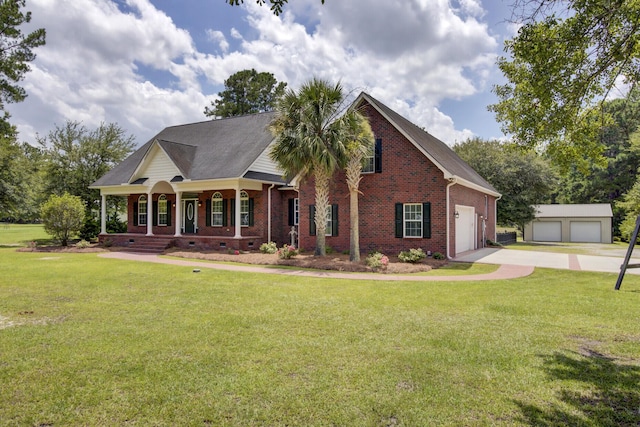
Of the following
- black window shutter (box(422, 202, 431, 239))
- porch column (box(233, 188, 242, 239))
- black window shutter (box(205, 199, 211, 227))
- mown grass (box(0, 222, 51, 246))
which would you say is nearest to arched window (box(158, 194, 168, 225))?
black window shutter (box(205, 199, 211, 227))

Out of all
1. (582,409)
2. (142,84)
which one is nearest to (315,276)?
(582,409)

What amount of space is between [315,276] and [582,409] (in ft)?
29.1

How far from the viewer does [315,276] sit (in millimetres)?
12133

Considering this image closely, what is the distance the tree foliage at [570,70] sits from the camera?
17.1 ft

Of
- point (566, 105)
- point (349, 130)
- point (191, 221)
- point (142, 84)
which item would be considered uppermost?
point (142, 84)

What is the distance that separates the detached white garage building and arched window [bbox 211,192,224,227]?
88.9 ft

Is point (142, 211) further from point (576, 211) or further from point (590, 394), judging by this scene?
point (576, 211)

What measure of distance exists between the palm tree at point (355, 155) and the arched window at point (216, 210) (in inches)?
348

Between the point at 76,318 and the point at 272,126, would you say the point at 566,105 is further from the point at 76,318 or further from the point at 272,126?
the point at 272,126

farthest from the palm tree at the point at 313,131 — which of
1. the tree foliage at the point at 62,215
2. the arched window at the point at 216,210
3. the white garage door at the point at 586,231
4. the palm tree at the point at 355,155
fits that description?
the white garage door at the point at 586,231

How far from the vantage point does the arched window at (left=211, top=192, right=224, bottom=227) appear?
21516 mm

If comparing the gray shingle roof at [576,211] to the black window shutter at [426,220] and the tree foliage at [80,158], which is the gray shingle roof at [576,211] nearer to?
the black window shutter at [426,220]

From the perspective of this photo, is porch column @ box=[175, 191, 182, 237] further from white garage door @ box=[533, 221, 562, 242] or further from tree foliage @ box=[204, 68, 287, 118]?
white garage door @ box=[533, 221, 562, 242]

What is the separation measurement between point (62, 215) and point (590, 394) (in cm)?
2428
